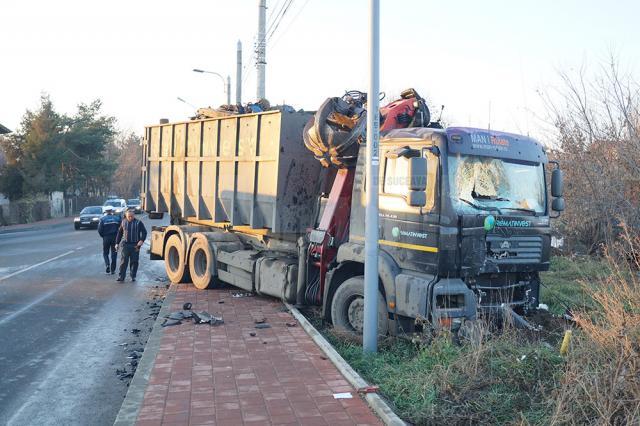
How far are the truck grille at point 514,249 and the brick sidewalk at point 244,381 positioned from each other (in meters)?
2.34

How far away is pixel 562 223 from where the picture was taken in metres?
15.1

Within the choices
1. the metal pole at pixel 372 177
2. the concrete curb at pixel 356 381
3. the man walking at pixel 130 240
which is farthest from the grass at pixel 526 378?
the man walking at pixel 130 240

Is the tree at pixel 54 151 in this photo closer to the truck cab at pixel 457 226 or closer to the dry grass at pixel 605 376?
the truck cab at pixel 457 226

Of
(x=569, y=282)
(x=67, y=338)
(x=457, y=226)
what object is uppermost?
(x=457, y=226)

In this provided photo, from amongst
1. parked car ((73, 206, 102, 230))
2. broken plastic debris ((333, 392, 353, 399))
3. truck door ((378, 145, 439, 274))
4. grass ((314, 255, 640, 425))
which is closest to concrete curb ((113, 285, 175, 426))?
broken plastic debris ((333, 392, 353, 399))

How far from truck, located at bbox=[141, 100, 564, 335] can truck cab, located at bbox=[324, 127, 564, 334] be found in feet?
0.04

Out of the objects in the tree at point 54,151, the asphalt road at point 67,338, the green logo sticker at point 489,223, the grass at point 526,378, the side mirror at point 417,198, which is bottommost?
the asphalt road at point 67,338

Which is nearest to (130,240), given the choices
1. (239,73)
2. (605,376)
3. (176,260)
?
(176,260)

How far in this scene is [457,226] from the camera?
22.7 feet

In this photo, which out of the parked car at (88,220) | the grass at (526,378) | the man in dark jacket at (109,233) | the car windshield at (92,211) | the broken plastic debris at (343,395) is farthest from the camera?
the car windshield at (92,211)

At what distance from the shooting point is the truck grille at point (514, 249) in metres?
7.16

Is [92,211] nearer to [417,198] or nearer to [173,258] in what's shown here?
[173,258]

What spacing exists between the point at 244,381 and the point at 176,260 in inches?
314

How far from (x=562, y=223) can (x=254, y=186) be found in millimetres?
8487
